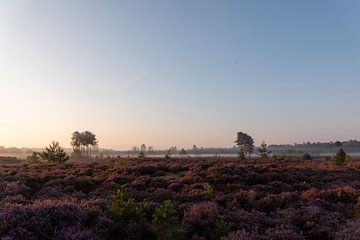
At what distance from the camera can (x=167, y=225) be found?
10.1 metres

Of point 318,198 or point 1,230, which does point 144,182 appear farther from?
point 1,230

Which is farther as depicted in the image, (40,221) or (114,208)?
(114,208)

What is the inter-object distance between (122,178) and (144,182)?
258 cm

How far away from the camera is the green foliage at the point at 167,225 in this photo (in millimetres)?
8781

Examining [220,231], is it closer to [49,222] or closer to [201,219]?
[201,219]

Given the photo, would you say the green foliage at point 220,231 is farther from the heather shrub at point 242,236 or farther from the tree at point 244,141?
the tree at point 244,141

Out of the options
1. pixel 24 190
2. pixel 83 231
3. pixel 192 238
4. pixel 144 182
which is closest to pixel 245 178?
pixel 144 182

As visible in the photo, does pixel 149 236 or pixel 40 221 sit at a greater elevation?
pixel 40 221

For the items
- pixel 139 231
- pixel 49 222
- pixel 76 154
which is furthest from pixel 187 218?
pixel 76 154

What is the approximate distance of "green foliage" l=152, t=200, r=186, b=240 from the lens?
28.8 feet

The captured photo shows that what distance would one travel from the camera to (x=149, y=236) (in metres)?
8.85

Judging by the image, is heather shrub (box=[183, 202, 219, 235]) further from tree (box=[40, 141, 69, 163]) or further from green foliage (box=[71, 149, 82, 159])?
green foliage (box=[71, 149, 82, 159])

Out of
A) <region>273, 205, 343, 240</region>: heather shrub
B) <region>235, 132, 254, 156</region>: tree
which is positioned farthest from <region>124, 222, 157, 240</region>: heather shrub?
<region>235, 132, 254, 156</region>: tree

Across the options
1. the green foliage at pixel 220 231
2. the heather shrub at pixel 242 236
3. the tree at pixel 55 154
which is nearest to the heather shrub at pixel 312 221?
the heather shrub at pixel 242 236
